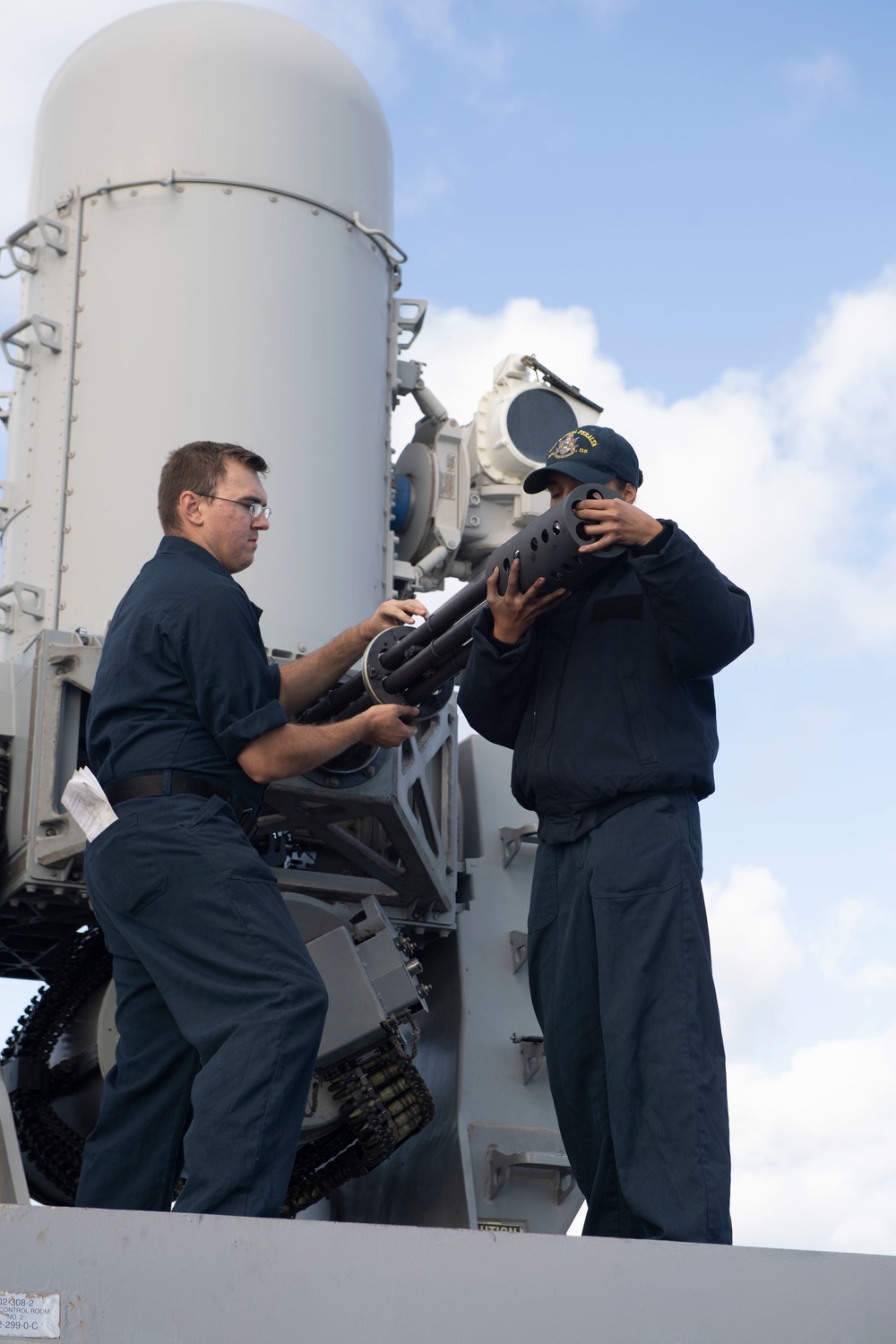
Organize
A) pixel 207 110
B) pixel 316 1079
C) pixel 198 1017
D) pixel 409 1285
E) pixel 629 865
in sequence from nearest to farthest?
pixel 409 1285, pixel 198 1017, pixel 629 865, pixel 316 1079, pixel 207 110

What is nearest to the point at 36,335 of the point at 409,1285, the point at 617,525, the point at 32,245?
the point at 32,245

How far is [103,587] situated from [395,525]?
5.84 ft

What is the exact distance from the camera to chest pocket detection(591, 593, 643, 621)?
13.2 ft

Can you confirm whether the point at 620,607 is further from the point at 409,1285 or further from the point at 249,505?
the point at 409,1285

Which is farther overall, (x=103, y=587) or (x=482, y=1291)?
(x=103, y=587)

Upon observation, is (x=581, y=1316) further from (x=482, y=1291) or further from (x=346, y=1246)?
(x=346, y=1246)

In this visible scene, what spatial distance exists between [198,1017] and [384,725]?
3.02 feet

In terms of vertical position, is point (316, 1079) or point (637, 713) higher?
point (637, 713)

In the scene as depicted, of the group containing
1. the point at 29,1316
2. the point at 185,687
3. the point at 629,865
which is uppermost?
the point at 185,687

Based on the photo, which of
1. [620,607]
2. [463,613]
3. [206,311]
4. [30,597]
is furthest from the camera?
[206,311]

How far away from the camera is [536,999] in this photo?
4102 millimetres

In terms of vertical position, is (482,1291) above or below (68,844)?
below

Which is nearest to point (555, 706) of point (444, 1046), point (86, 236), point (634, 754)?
point (634, 754)

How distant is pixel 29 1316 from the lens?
8.02 feet
